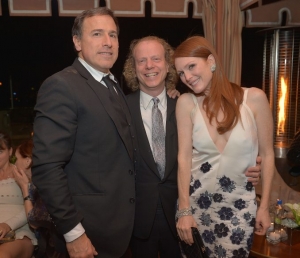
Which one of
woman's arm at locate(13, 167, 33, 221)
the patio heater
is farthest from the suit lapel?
the patio heater

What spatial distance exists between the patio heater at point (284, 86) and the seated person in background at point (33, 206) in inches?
102

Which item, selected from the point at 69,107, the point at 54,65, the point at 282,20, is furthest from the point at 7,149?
the point at 54,65

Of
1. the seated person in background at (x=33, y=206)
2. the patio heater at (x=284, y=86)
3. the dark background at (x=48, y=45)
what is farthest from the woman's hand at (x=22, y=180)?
the dark background at (x=48, y=45)

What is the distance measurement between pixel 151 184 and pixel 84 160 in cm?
56

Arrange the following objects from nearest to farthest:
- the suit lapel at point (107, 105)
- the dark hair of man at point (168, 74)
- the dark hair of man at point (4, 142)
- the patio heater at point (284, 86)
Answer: the suit lapel at point (107, 105), the dark hair of man at point (168, 74), the dark hair of man at point (4, 142), the patio heater at point (284, 86)

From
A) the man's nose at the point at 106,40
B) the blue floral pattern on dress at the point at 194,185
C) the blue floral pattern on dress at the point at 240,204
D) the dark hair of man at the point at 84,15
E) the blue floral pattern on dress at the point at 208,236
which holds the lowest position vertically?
the blue floral pattern on dress at the point at 208,236

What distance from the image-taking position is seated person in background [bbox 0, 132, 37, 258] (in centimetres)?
240

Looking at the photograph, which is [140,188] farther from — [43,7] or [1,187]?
[43,7]

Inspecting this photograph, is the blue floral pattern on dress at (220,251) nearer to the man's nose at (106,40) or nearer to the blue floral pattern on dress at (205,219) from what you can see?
the blue floral pattern on dress at (205,219)

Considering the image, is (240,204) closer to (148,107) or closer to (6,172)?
(148,107)

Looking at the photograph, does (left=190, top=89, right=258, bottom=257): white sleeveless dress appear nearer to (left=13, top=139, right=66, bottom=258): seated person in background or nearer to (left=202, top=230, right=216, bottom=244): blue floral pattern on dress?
(left=202, top=230, right=216, bottom=244): blue floral pattern on dress

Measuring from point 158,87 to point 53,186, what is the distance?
977 mm

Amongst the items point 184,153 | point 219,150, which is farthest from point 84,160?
point 219,150

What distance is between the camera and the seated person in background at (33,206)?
223 centimetres
